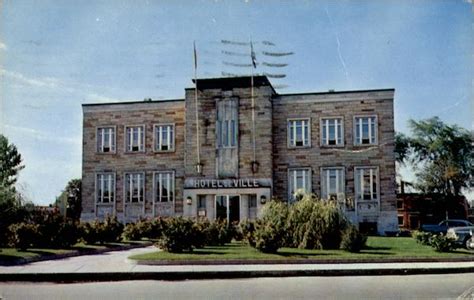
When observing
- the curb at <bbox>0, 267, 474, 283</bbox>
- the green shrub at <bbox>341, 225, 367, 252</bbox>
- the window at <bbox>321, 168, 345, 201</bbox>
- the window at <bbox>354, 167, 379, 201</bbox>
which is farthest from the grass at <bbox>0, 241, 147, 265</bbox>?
the window at <bbox>354, 167, 379, 201</bbox>

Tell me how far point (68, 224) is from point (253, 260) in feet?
26.8

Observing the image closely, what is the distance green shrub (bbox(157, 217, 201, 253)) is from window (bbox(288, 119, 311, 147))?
18223 mm

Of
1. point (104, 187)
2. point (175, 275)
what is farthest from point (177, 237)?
point (104, 187)

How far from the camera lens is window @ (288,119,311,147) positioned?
3591cm

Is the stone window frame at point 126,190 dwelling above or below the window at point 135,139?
below

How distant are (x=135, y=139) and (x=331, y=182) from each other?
1349cm

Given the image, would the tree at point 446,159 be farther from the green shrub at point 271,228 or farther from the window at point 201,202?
the green shrub at point 271,228

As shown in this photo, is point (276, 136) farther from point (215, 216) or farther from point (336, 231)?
A: point (336, 231)

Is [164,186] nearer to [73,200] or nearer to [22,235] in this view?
[73,200]

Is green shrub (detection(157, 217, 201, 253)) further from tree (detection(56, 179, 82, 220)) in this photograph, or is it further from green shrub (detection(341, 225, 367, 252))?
tree (detection(56, 179, 82, 220))

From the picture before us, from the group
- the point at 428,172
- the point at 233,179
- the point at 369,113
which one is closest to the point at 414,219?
the point at 428,172

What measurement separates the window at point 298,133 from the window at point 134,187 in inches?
404

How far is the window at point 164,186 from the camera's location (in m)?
37.4

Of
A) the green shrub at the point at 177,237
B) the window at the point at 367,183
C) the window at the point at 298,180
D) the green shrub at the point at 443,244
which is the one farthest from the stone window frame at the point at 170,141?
the green shrub at the point at 443,244
